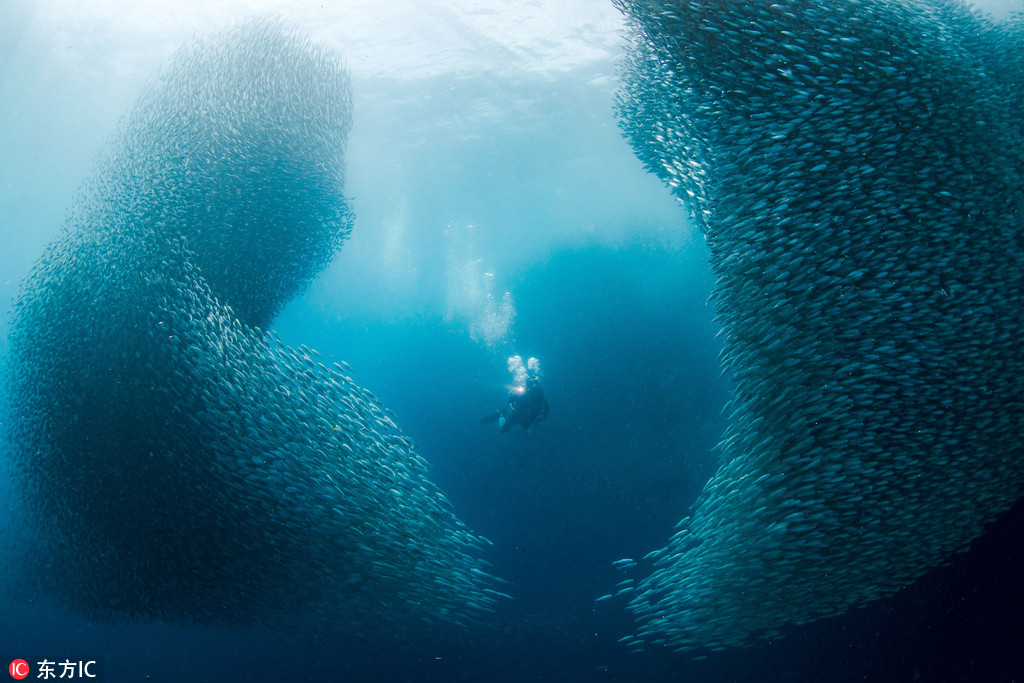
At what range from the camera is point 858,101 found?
518cm

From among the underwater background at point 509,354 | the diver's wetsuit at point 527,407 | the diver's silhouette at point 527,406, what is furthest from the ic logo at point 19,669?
the diver's wetsuit at point 527,407

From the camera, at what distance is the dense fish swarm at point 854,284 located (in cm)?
468

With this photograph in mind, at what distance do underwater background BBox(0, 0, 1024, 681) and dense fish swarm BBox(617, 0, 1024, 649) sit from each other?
2.83ft

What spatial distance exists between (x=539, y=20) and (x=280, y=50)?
7.23 meters

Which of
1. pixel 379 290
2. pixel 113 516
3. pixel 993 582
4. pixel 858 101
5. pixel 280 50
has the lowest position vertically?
pixel 379 290

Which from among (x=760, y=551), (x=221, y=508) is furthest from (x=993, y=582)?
(x=221, y=508)

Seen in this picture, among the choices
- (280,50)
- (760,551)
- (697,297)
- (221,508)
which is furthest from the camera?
(697,297)

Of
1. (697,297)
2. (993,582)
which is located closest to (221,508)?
(993,582)

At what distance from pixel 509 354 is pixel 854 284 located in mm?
16881

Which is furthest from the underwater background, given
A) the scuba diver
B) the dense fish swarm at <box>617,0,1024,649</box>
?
the scuba diver

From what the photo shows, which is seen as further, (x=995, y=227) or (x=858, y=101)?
(x=858, y=101)

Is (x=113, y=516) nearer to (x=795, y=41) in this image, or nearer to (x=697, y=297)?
(x=795, y=41)

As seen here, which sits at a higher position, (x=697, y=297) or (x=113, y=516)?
(x=697, y=297)

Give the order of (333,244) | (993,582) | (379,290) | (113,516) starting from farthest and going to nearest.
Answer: (379,290) < (333,244) < (113,516) < (993,582)
